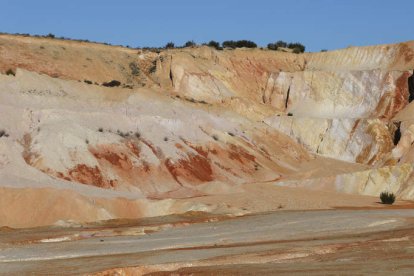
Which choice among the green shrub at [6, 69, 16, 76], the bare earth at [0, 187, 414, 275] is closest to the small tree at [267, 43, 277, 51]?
the green shrub at [6, 69, 16, 76]

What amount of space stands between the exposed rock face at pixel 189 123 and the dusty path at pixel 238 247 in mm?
9611

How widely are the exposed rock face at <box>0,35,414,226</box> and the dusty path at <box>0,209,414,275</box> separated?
9.61 meters

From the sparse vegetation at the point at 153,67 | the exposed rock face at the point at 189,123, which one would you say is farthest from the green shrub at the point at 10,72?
the sparse vegetation at the point at 153,67

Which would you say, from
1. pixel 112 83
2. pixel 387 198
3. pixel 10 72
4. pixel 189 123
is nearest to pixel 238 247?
pixel 387 198

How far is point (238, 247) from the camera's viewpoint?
32594mm

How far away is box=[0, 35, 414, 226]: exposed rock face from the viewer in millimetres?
56719

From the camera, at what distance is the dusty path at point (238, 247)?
25797mm

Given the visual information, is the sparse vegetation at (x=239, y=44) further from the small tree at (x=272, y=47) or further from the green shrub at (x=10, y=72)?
the green shrub at (x=10, y=72)

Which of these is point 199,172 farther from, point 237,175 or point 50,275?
point 50,275

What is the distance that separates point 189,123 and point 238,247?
132ft

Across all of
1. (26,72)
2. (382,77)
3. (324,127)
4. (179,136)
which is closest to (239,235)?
(179,136)

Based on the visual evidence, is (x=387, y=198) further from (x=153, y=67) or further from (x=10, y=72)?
(x=153, y=67)

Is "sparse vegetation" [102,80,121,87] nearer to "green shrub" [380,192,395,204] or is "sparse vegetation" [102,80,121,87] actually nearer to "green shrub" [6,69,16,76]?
"green shrub" [6,69,16,76]

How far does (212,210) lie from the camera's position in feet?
176
